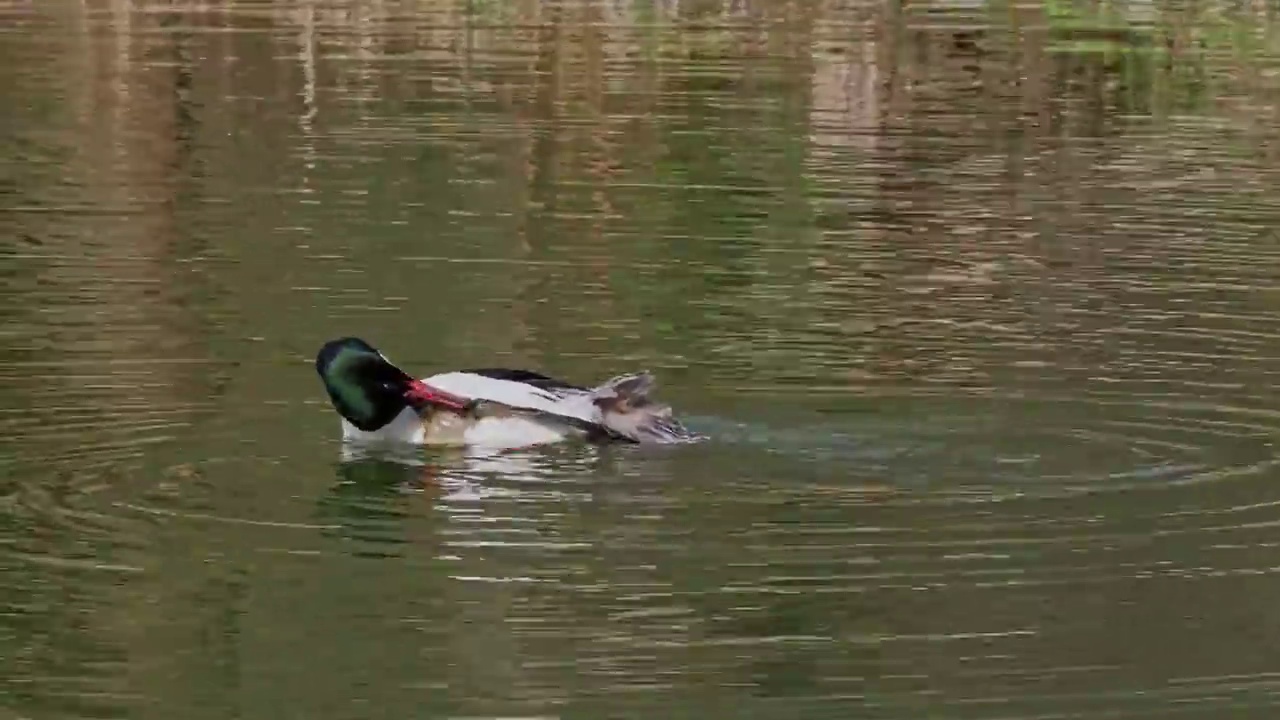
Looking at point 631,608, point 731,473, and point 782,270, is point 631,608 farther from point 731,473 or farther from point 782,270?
point 782,270

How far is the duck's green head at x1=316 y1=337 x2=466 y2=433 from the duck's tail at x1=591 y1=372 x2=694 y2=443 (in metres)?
0.56

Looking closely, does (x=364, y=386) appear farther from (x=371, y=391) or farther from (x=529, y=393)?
(x=529, y=393)

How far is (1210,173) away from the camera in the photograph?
63.1 ft

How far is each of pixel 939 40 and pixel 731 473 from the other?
60.4 ft

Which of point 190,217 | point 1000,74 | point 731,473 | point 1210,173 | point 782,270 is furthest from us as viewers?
point 1000,74

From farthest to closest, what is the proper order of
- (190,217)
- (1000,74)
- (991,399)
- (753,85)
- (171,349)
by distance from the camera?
(1000,74) → (753,85) → (190,217) → (171,349) → (991,399)

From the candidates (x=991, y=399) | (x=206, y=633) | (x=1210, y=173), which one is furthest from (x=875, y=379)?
(x=1210, y=173)

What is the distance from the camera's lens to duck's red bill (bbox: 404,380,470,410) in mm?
11470

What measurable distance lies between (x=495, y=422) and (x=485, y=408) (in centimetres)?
7

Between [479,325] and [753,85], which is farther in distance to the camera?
[753,85]

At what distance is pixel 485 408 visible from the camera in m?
11.5

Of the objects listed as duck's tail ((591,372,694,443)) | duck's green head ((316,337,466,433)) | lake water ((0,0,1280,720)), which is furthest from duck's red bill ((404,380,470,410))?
duck's tail ((591,372,694,443))

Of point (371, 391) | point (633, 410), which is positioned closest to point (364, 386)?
point (371, 391)

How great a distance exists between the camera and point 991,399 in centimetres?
1208
